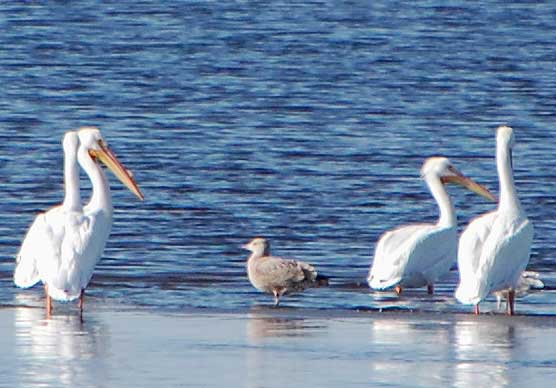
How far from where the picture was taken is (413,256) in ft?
44.0

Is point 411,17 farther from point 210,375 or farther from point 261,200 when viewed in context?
point 210,375

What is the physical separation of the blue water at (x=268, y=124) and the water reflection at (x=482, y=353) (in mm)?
1838

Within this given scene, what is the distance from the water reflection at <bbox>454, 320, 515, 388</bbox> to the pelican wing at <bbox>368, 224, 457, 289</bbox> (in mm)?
1884

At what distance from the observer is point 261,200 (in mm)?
19172

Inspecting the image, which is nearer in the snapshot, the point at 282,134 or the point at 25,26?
the point at 282,134

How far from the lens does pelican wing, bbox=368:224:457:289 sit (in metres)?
13.4

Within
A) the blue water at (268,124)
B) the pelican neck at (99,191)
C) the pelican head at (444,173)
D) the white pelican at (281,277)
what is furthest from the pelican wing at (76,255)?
the pelican head at (444,173)

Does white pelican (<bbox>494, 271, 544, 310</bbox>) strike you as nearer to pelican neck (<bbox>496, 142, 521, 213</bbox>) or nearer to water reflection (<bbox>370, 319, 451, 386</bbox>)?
pelican neck (<bbox>496, 142, 521, 213</bbox>)

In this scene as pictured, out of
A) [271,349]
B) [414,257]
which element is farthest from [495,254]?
[271,349]

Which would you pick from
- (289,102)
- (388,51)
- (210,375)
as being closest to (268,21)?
(388,51)

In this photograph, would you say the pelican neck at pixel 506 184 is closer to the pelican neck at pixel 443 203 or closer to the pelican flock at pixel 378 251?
the pelican flock at pixel 378 251

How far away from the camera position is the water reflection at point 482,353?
9188mm

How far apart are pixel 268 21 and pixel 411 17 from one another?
3.00m

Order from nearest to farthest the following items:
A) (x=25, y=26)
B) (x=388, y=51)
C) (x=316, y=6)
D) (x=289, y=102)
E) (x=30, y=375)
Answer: (x=30, y=375) → (x=289, y=102) → (x=388, y=51) → (x=25, y=26) → (x=316, y=6)
